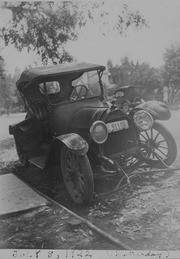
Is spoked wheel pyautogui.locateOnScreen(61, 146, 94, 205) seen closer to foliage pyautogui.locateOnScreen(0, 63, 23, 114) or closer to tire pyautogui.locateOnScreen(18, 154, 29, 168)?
tire pyautogui.locateOnScreen(18, 154, 29, 168)

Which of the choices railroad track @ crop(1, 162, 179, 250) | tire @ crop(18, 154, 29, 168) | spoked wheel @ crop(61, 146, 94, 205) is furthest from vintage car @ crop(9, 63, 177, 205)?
tire @ crop(18, 154, 29, 168)

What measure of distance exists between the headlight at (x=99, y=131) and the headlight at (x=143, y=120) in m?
0.62

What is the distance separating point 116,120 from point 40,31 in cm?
300

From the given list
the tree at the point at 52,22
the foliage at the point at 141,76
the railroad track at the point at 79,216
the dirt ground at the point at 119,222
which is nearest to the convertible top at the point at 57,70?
the tree at the point at 52,22

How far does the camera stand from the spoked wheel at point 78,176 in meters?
3.29

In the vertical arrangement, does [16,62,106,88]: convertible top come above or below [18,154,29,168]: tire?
above

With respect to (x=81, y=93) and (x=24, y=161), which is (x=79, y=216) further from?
(x=24, y=161)

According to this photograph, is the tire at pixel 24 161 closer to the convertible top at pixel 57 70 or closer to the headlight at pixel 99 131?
the convertible top at pixel 57 70

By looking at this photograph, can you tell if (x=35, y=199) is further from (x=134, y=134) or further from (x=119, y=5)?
(x=119, y=5)

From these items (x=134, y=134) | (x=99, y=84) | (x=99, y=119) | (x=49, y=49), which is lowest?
(x=134, y=134)

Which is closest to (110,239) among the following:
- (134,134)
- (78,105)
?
(134,134)

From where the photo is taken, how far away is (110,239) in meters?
2.51

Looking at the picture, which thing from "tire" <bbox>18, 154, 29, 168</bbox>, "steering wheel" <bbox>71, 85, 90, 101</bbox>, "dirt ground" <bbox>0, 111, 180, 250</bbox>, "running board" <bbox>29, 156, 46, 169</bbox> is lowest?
"tire" <bbox>18, 154, 29, 168</bbox>

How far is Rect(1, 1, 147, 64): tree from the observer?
4.72 m
